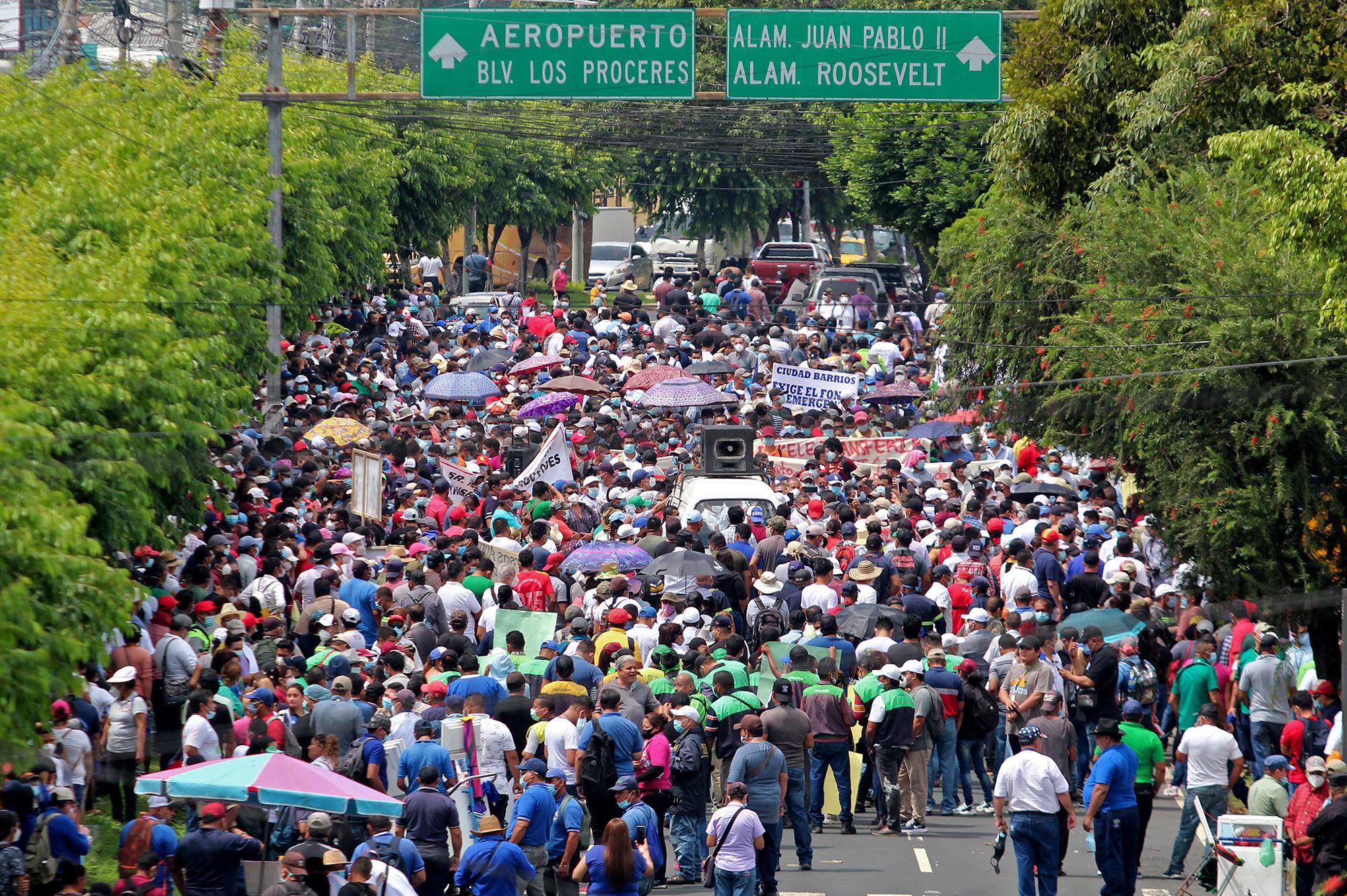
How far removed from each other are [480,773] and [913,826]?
3.81 m

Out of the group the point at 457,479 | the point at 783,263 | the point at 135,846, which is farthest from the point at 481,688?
the point at 783,263

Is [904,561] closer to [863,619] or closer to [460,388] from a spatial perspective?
[863,619]

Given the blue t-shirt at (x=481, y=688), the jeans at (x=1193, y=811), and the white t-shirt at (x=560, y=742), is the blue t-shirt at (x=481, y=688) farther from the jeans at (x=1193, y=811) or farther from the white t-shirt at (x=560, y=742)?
the jeans at (x=1193, y=811)

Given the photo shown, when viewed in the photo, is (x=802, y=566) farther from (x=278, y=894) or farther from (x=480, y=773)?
(x=278, y=894)

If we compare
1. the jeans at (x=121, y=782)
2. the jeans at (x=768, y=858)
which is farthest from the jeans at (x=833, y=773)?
the jeans at (x=121, y=782)

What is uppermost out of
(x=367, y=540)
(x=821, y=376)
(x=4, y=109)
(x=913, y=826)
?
(x=4, y=109)

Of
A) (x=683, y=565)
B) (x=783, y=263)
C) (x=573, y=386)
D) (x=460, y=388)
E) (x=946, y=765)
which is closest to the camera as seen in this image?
(x=946, y=765)

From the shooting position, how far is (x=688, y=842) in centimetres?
1366

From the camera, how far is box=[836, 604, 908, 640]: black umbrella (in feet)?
53.8

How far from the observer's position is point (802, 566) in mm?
18281

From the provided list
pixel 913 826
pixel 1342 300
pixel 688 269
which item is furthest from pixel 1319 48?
pixel 688 269

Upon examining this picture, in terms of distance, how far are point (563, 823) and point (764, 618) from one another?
5334 millimetres

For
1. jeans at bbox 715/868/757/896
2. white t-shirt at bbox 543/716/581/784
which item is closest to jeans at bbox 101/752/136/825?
white t-shirt at bbox 543/716/581/784

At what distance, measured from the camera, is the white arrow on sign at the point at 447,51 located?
23844mm
